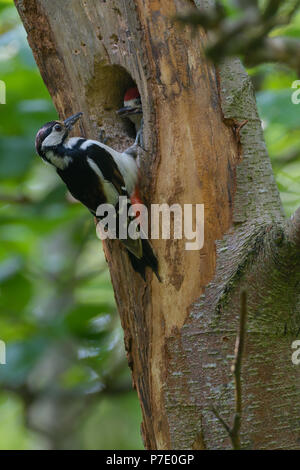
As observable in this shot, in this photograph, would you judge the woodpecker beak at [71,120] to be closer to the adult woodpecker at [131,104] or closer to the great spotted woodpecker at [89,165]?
the great spotted woodpecker at [89,165]

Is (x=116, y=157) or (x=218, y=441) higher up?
(x=116, y=157)

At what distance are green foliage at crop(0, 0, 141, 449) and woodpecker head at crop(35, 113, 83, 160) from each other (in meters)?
0.63

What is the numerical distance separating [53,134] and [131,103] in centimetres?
48

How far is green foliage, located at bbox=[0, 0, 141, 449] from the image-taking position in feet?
13.0

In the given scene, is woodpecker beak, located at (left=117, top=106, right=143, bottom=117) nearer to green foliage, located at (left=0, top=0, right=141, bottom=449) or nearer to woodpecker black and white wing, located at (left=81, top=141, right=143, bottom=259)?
woodpecker black and white wing, located at (left=81, top=141, right=143, bottom=259)

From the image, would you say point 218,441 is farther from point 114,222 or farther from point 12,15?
point 12,15

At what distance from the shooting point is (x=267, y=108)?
3303mm

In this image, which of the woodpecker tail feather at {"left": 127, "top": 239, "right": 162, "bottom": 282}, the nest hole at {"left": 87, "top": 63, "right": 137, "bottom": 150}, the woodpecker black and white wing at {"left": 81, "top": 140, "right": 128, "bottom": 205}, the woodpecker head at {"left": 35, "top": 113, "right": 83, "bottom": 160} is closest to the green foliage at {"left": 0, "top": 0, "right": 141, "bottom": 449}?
the woodpecker head at {"left": 35, "top": 113, "right": 83, "bottom": 160}

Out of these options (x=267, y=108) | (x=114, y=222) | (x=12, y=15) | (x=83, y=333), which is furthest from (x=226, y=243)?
(x=12, y=15)

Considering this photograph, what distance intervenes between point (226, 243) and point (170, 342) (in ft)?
1.62

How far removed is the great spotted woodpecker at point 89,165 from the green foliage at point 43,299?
0.72m
